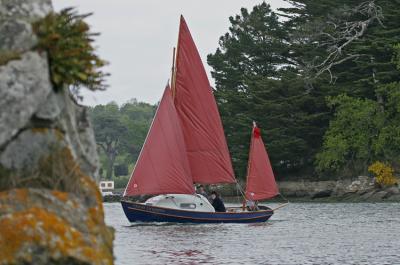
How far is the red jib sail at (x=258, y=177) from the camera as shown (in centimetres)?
5041

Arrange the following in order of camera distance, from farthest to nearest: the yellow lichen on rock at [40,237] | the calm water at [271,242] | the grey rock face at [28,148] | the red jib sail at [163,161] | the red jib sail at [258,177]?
the red jib sail at [258,177] < the red jib sail at [163,161] < the calm water at [271,242] < the grey rock face at [28,148] < the yellow lichen on rock at [40,237]

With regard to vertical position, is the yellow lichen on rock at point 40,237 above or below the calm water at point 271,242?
above

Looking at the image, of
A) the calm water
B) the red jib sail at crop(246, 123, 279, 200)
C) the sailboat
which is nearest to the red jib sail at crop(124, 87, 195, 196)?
the sailboat

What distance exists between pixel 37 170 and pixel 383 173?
223ft

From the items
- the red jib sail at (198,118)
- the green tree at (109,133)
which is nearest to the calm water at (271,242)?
the red jib sail at (198,118)

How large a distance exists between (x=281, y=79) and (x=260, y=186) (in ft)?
117

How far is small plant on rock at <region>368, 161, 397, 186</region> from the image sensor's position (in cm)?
7556

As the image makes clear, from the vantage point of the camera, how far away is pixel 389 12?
8031 cm

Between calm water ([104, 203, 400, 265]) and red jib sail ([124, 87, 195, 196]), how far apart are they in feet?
6.69

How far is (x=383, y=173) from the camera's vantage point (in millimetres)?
75625

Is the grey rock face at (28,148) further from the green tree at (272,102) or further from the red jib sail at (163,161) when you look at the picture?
the green tree at (272,102)

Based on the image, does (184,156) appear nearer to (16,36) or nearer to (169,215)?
(169,215)

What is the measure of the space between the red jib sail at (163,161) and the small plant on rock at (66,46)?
107 feet

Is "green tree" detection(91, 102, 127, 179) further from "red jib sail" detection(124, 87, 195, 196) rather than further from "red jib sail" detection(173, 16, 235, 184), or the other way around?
"red jib sail" detection(124, 87, 195, 196)
